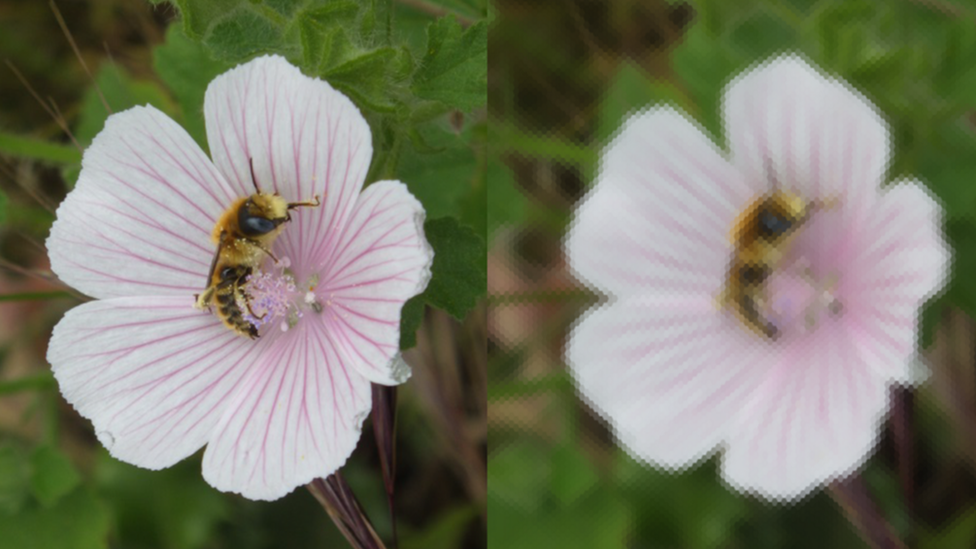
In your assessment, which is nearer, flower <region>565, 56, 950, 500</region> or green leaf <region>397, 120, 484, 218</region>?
flower <region>565, 56, 950, 500</region>

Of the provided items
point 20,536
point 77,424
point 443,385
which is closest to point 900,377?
point 443,385

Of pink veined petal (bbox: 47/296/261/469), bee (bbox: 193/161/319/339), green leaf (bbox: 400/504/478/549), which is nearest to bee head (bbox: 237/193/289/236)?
bee (bbox: 193/161/319/339)

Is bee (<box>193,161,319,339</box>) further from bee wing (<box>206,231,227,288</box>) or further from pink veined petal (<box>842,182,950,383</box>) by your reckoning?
pink veined petal (<box>842,182,950,383</box>)

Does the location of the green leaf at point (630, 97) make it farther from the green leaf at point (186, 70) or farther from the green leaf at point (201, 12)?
the green leaf at point (186, 70)

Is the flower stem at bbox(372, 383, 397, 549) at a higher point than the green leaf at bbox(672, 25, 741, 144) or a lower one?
lower

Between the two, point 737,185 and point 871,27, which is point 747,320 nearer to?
point 737,185

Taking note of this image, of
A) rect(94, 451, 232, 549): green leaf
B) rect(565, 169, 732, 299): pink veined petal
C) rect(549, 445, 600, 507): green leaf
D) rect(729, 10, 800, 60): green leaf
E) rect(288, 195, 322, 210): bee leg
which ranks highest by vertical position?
rect(729, 10, 800, 60): green leaf

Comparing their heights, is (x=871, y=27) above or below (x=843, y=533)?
above
